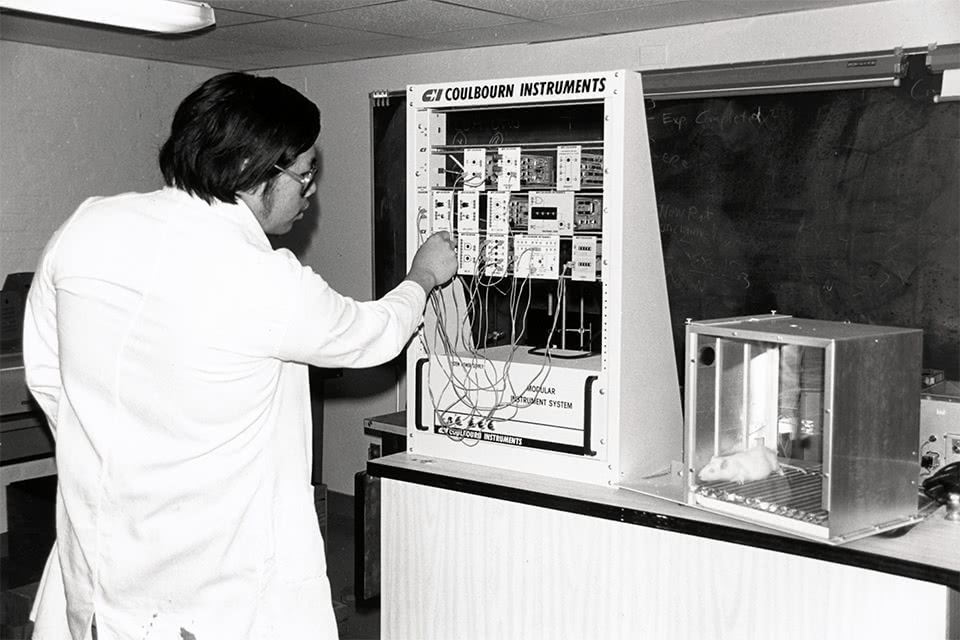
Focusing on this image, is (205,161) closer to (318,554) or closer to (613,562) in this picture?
(318,554)

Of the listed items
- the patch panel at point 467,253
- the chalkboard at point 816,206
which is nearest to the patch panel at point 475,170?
the patch panel at point 467,253

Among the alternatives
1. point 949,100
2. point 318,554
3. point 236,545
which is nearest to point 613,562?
point 318,554

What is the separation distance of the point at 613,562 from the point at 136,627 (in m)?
0.99

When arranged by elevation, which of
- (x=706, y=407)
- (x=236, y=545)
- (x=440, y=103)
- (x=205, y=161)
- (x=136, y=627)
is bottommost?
(x=136, y=627)

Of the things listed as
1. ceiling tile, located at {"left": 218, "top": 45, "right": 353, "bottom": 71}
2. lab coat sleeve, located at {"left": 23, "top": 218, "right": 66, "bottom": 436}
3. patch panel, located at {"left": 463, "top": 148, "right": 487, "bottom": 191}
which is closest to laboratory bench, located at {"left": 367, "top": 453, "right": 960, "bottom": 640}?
patch panel, located at {"left": 463, "top": 148, "right": 487, "bottom": 191}

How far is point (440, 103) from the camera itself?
2533mm

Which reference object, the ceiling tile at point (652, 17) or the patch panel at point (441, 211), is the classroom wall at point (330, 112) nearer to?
the ceiling tile at point (652, 17)

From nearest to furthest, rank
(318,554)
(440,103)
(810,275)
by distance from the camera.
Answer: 1. (318,554)
2. (440,103)
3. (810,275)

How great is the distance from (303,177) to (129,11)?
229 centimetres

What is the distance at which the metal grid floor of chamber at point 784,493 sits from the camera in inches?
77.7

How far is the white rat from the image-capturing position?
6.92 feet

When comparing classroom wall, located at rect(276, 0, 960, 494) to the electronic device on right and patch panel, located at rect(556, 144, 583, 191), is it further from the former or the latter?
the electronic device on right

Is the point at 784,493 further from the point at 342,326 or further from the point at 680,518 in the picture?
the point at 342,326

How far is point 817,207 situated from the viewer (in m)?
3.78
